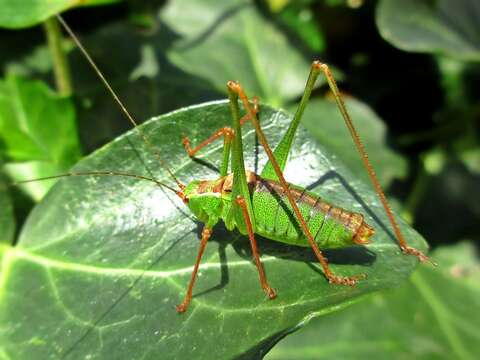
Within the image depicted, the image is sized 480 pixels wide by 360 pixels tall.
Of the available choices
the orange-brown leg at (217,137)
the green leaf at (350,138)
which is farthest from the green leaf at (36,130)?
the green leaf at (350,138)

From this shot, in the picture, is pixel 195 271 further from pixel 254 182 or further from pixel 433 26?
pixel 433 26

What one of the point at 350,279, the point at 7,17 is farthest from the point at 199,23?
the point at 350,279

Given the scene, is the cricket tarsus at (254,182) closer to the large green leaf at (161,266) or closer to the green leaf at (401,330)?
the large green leaf at (161,266)

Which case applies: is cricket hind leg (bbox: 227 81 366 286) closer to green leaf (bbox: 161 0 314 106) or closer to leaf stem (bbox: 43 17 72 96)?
leaf stem (bbox: 43 17 72 96)

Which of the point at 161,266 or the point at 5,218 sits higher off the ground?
the point at 5,218

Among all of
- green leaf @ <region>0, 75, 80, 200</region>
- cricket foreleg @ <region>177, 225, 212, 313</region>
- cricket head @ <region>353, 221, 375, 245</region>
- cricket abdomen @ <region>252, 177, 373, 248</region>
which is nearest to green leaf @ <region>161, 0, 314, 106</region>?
green leaf @ <region>0, 75, 80, 200</region>

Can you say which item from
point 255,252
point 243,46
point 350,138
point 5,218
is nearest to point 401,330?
point 350,138

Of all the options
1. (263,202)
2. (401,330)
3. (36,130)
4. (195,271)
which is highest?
(36,130)
